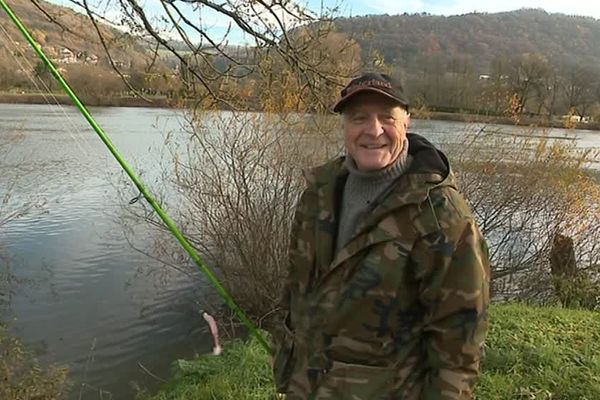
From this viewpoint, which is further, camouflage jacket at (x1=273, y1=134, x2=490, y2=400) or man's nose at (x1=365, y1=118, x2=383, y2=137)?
man's nose at (x1=365, y1=118, x2=383, y2=137)

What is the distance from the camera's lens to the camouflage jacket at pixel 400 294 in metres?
1.59

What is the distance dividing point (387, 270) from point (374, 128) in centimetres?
43

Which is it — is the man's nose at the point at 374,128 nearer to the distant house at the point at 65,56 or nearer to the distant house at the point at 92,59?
the distant house at the point at 92,59

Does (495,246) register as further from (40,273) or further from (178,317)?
(40,273)

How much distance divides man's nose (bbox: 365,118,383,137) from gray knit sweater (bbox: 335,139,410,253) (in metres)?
0.11

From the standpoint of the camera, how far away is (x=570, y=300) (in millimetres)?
7984

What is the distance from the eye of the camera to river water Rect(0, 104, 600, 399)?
7.84m

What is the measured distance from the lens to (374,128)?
1.73 m

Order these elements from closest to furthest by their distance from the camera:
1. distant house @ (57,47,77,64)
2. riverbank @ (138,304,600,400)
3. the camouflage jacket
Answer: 1. the camouflage jacket
2. riverbank @ (138,304,600,400)
3. distant house @ (57,47,77,64)

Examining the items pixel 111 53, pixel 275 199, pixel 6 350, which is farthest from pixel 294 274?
pixel 275 199

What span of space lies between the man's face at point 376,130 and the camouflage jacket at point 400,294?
8 cm

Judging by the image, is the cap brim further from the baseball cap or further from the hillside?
the hillside

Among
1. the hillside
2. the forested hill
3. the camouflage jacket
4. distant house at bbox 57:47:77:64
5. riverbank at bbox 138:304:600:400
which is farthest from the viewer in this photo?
the forested hill

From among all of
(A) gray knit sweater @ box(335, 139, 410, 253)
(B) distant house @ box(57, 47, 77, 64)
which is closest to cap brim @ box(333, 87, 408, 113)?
(A) gray knit sweater @ box(335, 139, 410, 253)
